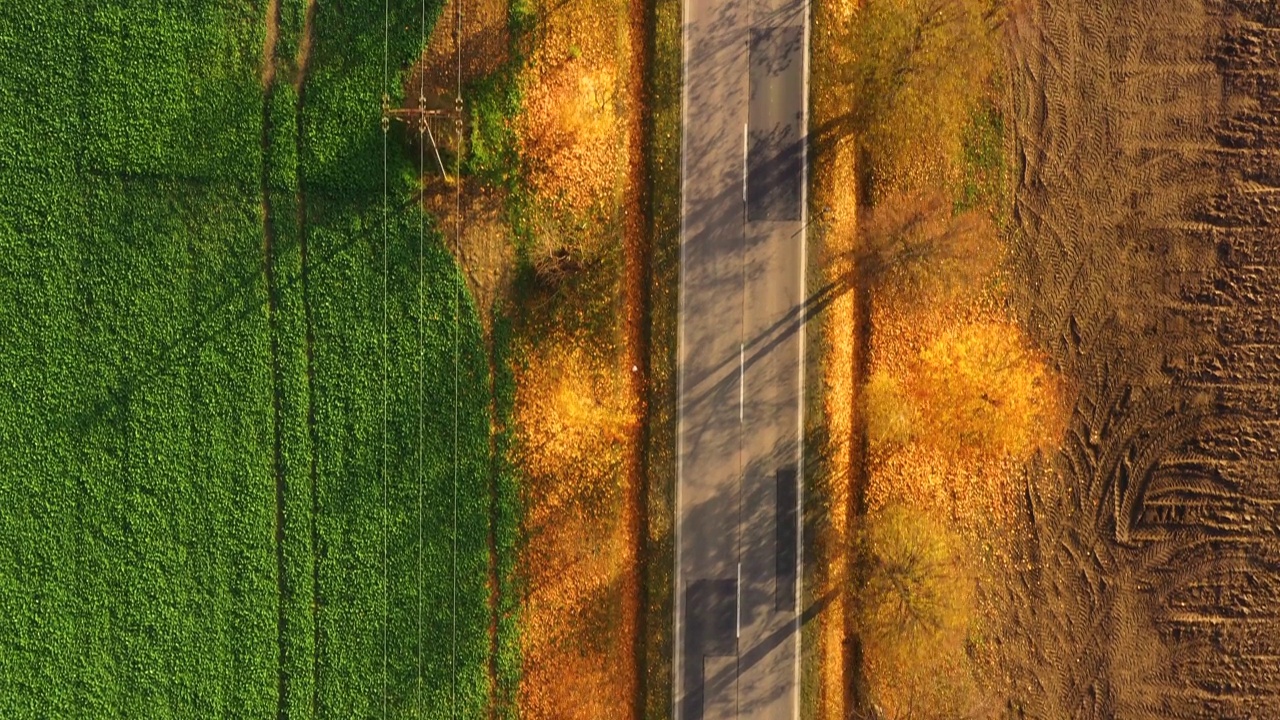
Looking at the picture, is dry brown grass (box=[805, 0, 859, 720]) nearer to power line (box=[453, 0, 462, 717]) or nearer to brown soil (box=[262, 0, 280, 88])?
power line (box=[453, 0, 462, 717])

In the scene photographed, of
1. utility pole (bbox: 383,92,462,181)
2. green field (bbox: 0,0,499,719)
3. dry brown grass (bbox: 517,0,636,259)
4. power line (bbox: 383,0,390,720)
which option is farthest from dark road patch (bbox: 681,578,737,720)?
utility pole (bbox: 383,92,462,181)

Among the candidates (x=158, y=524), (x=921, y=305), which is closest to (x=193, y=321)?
(x=158, y=524)

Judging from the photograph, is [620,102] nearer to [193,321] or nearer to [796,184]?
[796,184]

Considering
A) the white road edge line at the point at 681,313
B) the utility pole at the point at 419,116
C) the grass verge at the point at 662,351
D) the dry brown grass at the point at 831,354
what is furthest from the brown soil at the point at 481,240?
the dry brown grass at the point at 831,354

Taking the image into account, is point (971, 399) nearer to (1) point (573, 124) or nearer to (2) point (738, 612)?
(2) point (738, 612)

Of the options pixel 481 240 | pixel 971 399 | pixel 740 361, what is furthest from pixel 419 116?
pixel 971 399

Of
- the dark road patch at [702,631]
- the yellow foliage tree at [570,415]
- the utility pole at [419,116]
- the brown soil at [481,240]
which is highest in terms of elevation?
the utility pole at [419,116]

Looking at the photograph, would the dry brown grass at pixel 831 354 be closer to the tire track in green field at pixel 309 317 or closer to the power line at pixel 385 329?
the power line at pixel 385 329
